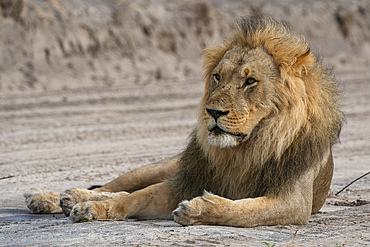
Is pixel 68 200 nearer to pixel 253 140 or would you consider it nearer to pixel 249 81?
pixel 253 140

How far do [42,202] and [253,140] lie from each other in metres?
1.91

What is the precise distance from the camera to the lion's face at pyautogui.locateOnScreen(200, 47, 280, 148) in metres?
3.96

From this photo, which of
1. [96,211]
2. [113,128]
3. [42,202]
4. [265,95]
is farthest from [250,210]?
[113,128]

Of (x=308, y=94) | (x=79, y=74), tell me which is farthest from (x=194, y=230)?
(x=79, y=74)

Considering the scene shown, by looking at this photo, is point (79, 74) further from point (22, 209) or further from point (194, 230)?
point (194, 230)

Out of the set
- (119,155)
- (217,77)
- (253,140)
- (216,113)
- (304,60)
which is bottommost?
(119,155)

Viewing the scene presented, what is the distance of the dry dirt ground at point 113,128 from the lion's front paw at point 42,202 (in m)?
0.08

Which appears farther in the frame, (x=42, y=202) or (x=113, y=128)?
(x=113, y=128)

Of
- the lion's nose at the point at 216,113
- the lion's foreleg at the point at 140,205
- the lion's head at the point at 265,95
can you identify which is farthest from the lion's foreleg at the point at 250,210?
the lion's foreleg at the point at 140,205

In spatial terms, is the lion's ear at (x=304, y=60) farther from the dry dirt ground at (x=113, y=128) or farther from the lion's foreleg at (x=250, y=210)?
the dry dirt ground at (x=113, y=128)

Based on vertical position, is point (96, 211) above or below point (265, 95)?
below

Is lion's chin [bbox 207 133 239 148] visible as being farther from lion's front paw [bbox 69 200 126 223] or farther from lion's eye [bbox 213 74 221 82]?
lion's front paw [bbox 69 200 126 223]

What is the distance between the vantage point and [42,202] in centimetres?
488

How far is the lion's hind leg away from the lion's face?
121 cm
